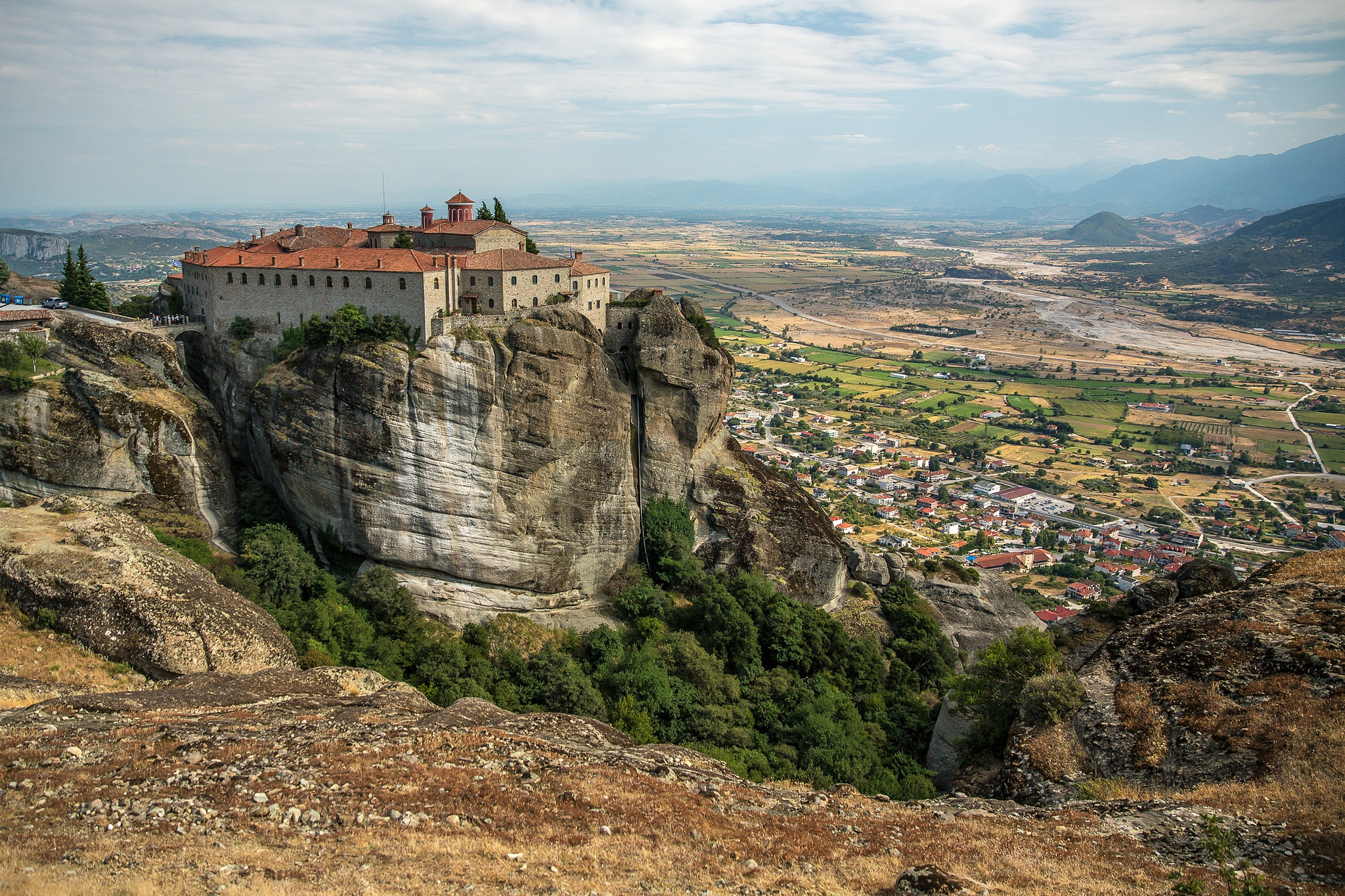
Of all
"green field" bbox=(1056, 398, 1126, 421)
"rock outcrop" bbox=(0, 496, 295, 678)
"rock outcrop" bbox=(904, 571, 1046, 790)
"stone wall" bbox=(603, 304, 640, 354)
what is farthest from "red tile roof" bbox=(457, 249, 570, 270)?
"green field" bbox=(1056, 398, 1126, 421)

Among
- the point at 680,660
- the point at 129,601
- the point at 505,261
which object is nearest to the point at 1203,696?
the point at 680,660

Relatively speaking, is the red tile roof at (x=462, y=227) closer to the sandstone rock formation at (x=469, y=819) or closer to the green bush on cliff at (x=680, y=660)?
the green bush on cliff at (x=680, y=660)

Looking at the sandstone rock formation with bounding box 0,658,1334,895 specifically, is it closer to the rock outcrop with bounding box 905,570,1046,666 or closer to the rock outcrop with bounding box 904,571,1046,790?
the rock outcrop with bounding box 904,571,1046,790

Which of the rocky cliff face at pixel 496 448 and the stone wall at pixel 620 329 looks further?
the stone wall at pixel 620 329

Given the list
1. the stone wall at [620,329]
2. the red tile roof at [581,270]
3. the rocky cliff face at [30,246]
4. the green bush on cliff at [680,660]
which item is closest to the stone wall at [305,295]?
the red tile roof at [581,270]

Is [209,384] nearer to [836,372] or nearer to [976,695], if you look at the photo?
[976,695]

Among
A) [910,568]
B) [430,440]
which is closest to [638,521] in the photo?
[430,440]
